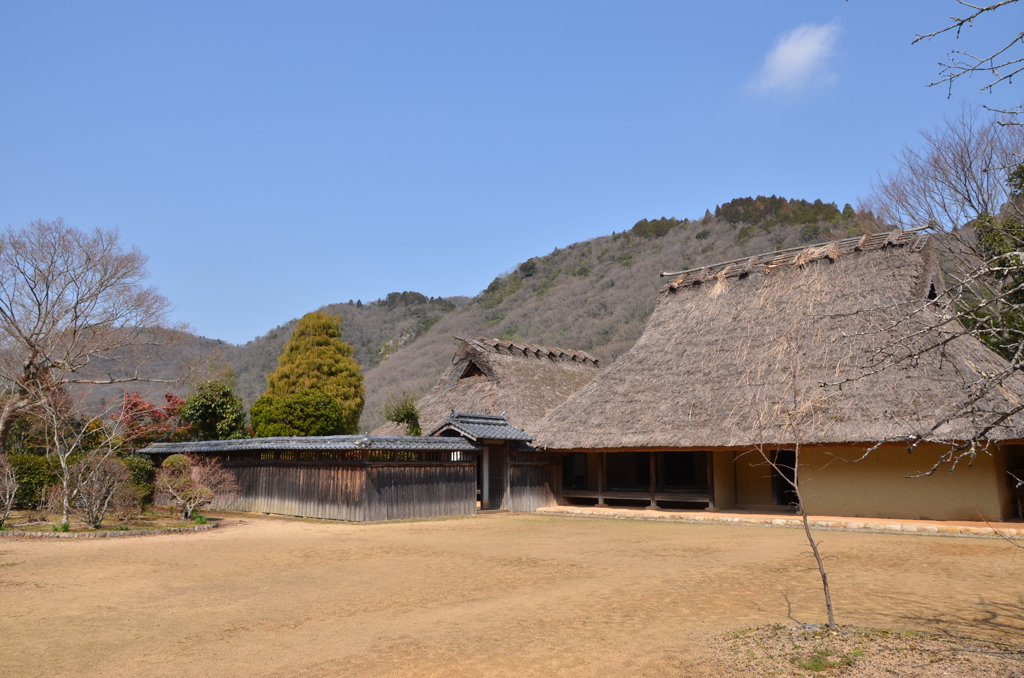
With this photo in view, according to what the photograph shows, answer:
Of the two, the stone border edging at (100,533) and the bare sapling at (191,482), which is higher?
the bare sapling at (191,482)

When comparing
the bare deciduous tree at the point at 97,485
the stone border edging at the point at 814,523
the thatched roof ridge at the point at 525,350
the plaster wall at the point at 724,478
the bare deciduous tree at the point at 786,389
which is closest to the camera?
the stone border edging at the point at 814,523

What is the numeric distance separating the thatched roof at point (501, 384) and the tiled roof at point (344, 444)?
4.22m

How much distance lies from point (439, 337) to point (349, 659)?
55.8m

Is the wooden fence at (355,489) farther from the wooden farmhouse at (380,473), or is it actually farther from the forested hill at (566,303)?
the forested hill at (566,303)

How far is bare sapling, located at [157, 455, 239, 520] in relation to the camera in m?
14.8

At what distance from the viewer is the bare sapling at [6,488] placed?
12.5 meters

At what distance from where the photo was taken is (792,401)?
1501cm

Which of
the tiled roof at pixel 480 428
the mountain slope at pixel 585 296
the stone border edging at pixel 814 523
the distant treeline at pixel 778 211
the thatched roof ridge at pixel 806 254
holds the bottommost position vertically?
the stone border edging at pixel 814 523

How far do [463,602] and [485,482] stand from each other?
11991 millimetres

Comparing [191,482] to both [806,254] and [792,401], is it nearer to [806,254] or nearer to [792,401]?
[792,401]

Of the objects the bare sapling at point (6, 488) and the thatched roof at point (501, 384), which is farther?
the thatched roof at point (501, 384)

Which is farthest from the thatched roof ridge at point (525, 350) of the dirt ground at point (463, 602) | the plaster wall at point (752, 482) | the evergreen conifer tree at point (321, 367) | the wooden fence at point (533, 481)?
the dirt ground at point (463, 602)

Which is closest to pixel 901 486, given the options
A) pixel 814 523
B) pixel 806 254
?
pixel 814 523

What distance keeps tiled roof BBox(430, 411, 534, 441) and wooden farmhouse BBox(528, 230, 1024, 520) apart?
2.74 feet
